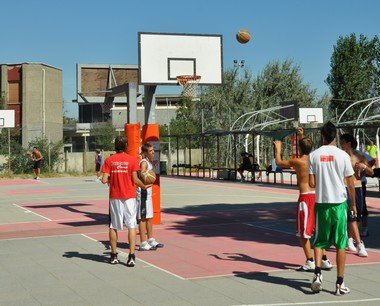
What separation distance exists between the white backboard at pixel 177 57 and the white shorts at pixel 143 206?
4844 mm

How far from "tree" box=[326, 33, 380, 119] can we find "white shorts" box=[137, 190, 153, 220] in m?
52.9

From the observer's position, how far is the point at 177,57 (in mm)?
16219

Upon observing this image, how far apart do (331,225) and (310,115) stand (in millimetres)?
35739

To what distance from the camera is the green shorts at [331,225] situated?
7.57 metres

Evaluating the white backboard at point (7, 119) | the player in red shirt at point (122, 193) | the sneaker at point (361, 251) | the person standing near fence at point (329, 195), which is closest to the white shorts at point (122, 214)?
the player in red shirt at point (122, 193)

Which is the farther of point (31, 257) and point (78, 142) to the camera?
point (78, 142)

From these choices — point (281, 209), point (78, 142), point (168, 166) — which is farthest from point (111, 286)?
point (78, 142)

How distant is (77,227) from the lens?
1493 centimetres

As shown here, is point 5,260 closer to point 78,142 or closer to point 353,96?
point 353,96

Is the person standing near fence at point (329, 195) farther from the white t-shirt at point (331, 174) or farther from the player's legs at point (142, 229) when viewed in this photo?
the player's legs at point (142, 229)

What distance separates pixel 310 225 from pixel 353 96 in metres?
57.0

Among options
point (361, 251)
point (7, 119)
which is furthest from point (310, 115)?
point (361, 251)

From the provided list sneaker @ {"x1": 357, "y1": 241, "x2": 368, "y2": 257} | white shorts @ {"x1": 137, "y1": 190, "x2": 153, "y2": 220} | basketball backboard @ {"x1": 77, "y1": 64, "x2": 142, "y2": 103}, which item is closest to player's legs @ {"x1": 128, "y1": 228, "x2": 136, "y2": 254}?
white shorts @ {"x1": 137, "y1": 190, "x2": 153, "y2": 220}

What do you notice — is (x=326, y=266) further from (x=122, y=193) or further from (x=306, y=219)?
(x=122, y=193)
